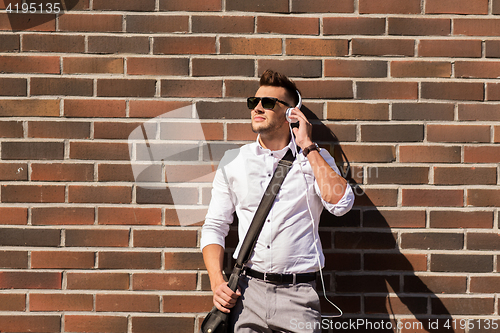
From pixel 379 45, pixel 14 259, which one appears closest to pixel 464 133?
pixel 379 45

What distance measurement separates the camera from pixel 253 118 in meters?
2.23

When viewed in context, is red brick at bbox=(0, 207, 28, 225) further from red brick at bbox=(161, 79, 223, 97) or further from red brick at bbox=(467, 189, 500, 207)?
red brick at bbox=(467, 189, 500, 207)

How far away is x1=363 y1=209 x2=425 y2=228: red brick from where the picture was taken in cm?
246

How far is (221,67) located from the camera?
2453 millimetres

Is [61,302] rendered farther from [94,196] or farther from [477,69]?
[477,69]

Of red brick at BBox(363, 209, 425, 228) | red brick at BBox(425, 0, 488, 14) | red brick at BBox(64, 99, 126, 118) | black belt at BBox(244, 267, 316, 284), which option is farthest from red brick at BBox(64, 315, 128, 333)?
red brick at BBox(425, 0, 488, 14)

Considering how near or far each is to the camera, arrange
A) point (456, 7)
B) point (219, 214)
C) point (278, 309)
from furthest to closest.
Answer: point (456, 7) < point (219, 214) < point (278, 309)

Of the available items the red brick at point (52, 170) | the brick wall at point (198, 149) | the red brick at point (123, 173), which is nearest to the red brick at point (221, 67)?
the brick wall at point (198, 149)

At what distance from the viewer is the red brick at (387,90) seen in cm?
245

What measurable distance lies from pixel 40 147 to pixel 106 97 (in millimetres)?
556

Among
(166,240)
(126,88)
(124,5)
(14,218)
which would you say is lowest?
(166,240)

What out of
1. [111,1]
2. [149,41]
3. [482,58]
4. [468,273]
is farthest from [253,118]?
[468,273]

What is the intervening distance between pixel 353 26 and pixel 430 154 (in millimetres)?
998

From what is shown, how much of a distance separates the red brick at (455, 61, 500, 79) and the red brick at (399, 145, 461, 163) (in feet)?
1.63
